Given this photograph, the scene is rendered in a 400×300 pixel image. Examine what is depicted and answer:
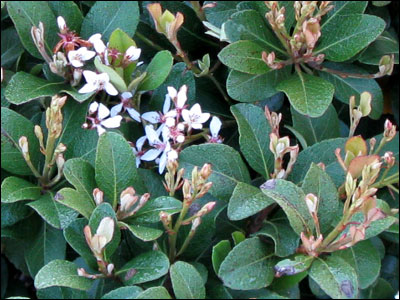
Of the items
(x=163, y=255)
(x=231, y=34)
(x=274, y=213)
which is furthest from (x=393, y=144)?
(x=163, y=255)

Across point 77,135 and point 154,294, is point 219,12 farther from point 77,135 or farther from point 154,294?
point 154,294

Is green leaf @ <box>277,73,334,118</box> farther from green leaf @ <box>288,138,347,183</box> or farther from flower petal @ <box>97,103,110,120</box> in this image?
flower petal @ <box>97,103,110,120</box>

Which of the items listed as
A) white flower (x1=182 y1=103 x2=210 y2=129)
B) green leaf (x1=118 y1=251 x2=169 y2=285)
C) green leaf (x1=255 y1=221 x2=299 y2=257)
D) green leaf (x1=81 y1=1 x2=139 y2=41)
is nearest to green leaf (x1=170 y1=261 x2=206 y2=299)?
green leaf (x1=118 y1=251 x2=169 y2=285)

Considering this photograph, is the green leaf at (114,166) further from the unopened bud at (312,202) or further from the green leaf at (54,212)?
the unopened bud at (312,202)

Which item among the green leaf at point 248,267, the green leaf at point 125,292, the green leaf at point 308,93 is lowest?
the green leaf at point 248,267

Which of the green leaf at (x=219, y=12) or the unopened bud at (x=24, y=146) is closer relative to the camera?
the unopened bud at (x=24, y=146)

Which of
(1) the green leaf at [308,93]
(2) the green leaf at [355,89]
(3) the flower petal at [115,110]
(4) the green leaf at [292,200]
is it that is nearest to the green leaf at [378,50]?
(2) the green leaf at [355,89]

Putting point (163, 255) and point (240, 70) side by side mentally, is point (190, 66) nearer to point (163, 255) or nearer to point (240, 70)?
point (240, 70)
